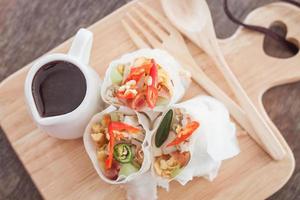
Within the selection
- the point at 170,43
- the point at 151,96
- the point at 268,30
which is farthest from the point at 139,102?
the point at 268,30

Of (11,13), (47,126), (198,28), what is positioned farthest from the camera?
(11,13)

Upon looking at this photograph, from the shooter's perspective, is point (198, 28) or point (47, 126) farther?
point (198, 28)

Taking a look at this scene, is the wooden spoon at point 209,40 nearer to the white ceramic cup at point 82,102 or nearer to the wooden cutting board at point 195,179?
the wooden cutting board at point 195,179

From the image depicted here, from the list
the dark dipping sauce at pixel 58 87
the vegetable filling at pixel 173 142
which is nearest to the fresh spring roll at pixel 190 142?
the vegetable filling at pixel 173 142

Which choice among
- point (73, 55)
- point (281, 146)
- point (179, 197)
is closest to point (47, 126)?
point (73, 55)

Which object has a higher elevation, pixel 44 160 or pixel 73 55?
pixel 73 55

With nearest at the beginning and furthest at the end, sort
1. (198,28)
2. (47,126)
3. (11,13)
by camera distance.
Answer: (47,126), (198,28), (11,13)

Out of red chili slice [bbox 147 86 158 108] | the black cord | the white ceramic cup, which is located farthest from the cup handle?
the black cord

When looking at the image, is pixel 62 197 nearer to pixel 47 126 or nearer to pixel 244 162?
pixel 47 126
